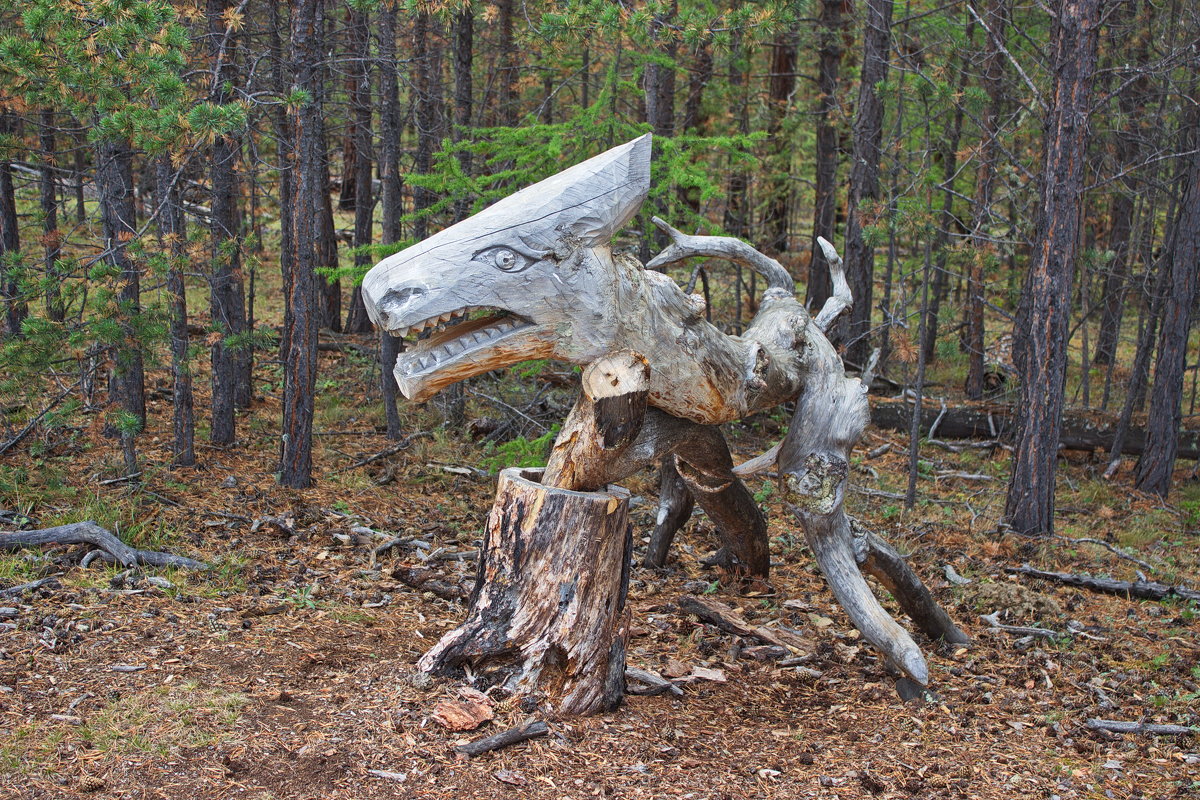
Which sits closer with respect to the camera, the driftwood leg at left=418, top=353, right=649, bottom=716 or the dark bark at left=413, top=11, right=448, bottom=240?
the driftwood leg at left=418, top=353, right=649, bottom=716

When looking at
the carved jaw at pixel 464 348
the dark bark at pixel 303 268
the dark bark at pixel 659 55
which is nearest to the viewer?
the carved jaw at pixel 464 348

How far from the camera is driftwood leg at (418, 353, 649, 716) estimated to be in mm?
4156

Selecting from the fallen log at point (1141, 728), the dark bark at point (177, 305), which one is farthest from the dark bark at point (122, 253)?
the fallen log at point (1141, 728)

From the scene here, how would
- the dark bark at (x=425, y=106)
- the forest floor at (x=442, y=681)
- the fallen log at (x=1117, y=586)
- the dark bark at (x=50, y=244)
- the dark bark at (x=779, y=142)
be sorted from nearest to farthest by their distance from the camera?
the forest floor at (x=442, y=681), the dark bark at (x=50, y=244), the fallen log at (x=1117, y=586), the dark bark at (x=425, y=106), the dark bark at (x=779, y=142)

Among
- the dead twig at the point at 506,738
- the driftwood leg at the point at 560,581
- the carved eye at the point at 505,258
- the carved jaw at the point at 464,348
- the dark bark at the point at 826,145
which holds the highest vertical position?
the dark bark at the point at 826,145

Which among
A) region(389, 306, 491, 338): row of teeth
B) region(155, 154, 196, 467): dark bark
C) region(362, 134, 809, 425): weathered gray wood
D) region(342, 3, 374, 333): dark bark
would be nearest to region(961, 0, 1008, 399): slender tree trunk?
region(342, 3, 374, 333): dark bark

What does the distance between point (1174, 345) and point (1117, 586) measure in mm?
3888

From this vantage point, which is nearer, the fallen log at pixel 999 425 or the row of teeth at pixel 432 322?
the row of teeth at pixel 432 322

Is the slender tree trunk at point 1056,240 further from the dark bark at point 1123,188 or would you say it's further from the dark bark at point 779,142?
the dark bark at point 779,142

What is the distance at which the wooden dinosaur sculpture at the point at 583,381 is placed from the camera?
12.7ft

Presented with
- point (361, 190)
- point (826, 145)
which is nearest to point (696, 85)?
point (826, 145)

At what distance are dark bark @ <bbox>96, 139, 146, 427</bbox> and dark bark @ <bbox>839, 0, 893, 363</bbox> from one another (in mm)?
6886

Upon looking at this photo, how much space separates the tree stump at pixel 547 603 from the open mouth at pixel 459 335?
73 centimetres

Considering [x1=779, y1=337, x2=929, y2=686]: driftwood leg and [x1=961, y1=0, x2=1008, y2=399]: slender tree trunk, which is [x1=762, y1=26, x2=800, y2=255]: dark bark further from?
[x1=779, y1=337, x2=929, y2=686]: driftwood leg
